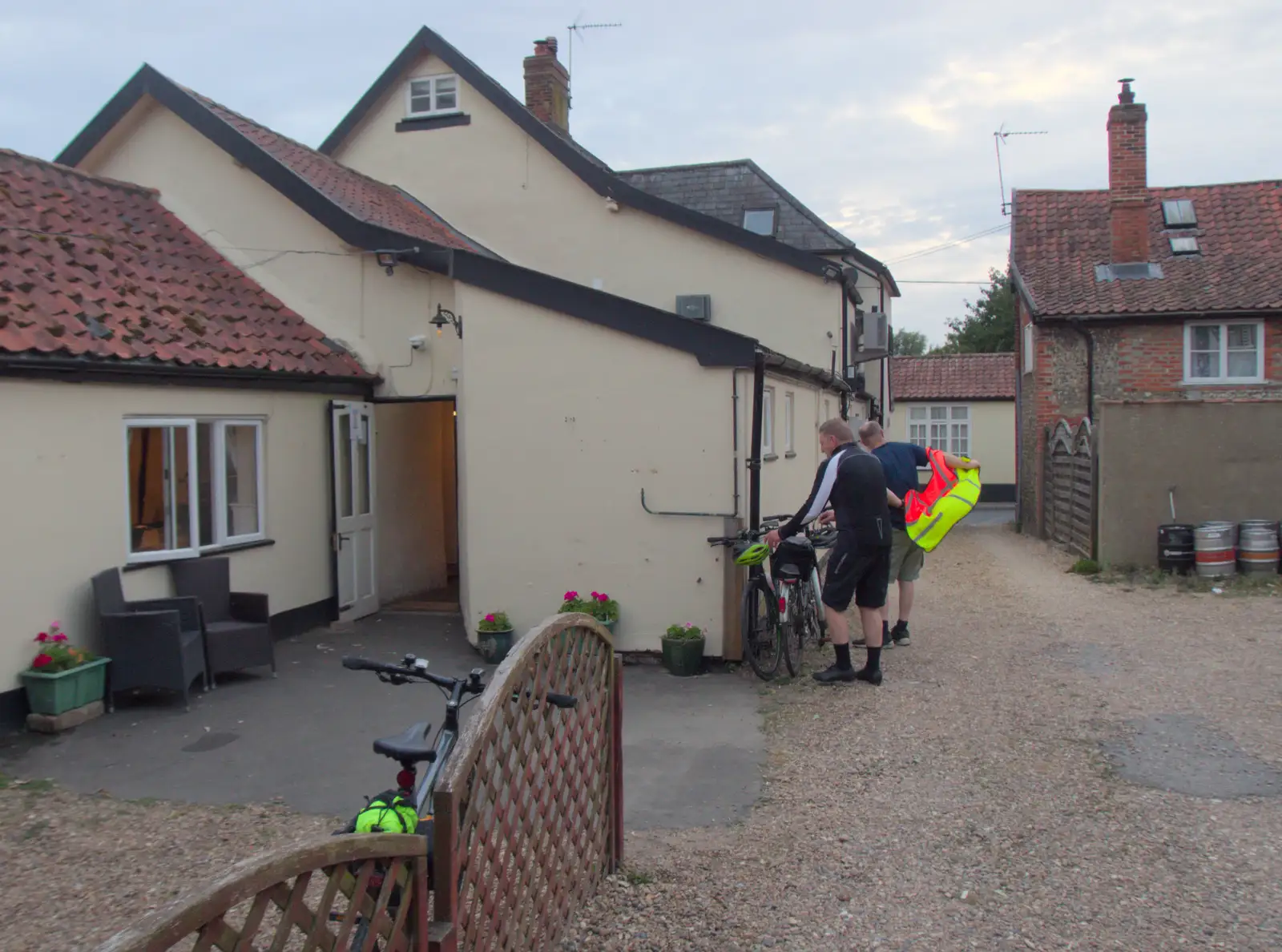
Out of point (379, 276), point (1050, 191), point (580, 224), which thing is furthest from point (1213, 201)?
point (379, 276)

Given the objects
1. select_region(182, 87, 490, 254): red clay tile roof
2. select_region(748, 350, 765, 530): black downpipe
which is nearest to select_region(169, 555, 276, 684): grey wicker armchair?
select_region(182, 87, 490, 254): red clay tile roof

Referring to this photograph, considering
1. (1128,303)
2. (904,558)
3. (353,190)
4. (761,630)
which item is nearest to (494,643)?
(761,630)

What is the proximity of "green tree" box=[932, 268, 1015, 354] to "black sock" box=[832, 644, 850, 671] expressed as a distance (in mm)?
37158

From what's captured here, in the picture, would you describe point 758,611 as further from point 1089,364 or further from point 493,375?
point 1089,364

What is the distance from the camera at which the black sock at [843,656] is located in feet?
27.1

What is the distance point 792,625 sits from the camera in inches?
351

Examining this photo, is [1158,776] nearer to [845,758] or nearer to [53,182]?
[845,758]

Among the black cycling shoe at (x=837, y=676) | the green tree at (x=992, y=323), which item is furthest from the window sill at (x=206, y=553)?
the green tree at (x=992, y=323)

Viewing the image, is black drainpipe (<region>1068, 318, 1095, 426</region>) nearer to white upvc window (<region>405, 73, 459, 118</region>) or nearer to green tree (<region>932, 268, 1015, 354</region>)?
white upvc window (<region>405, 73, 459, 118</region>)

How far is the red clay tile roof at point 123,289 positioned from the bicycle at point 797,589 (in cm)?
483

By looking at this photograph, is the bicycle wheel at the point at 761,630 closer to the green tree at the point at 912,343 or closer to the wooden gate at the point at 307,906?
the wooden gate at the point at 307,906

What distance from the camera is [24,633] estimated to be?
7.30 metres

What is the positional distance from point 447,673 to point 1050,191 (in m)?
19.4

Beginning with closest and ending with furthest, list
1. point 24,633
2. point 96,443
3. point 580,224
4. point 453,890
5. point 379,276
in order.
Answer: point 453,890 → point 24,633 → point 96,443 → point 379,276 → point 580,224
